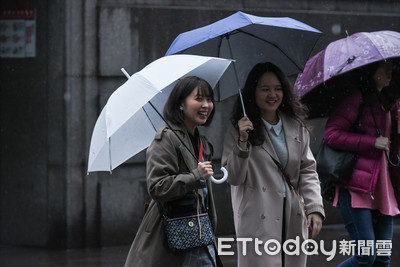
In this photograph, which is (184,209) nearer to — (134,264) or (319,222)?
(134,264)

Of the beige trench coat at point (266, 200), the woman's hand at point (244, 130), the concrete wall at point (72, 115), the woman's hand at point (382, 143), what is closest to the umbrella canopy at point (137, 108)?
the woman's hand at point (244, 130)

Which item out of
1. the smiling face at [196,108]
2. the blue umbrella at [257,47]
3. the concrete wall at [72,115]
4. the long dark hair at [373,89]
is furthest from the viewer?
the concrete wall at [72,115]

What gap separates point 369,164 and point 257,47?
119 centimetres

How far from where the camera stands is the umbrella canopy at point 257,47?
5.50 meters

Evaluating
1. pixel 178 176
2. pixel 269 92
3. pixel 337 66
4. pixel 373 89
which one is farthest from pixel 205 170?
pixel 373 89

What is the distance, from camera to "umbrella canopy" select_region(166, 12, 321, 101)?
5.50m

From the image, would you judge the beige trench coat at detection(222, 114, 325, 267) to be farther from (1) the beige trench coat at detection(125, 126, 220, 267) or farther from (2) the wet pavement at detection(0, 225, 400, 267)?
(2) the wet pavement at detection(0, 225, 400, 267)

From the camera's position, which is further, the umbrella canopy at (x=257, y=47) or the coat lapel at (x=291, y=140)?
the umbrella canopy at (x=257, y=47)

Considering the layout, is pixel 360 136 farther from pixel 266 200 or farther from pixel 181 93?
pixel 181 93

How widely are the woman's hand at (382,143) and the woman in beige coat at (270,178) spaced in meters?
0.84

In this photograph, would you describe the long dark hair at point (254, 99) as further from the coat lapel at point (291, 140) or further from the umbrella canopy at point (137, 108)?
the umbrella canopy at point (137, 108)

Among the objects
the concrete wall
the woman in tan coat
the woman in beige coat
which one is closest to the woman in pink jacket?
the woman in beige coat

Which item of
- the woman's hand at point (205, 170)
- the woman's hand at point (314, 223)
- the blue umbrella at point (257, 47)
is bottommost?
the woman's hand at point (314, 223)

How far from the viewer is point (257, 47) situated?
18.7 ft
